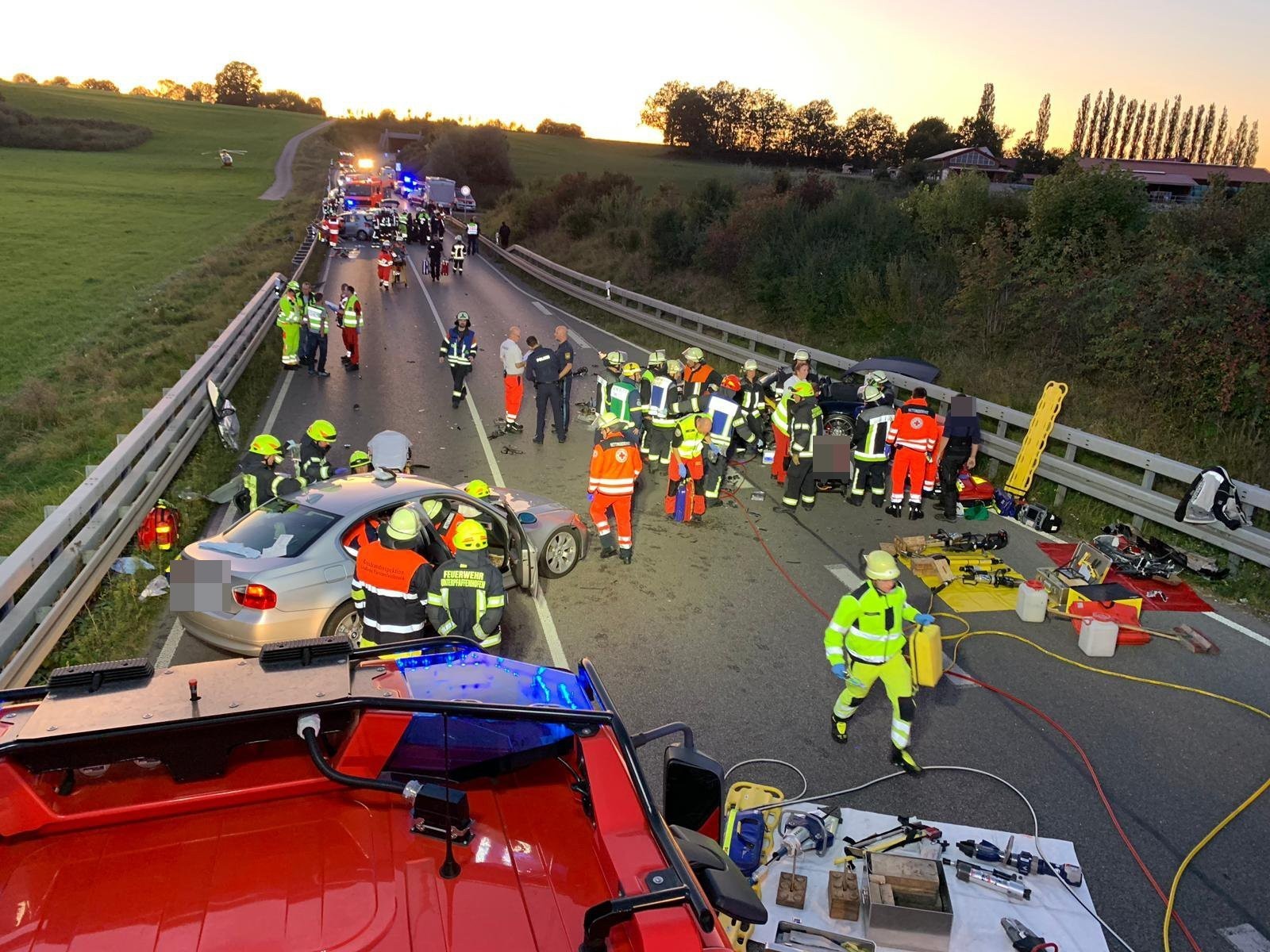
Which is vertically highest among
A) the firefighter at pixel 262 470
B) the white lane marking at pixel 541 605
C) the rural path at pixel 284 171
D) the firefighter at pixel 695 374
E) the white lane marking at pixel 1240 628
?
the rural path at pixel 284 171

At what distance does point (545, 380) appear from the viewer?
13531 mm

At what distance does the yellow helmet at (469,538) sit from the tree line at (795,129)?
79.6 meters

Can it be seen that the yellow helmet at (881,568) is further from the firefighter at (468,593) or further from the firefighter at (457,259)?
the firefighter at (457,259)

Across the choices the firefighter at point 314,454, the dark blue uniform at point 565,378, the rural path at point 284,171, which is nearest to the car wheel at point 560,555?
the firefighter at point 314,454

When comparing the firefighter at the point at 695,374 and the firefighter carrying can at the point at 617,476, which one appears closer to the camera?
the firefighter carrying can at the point at 617,476

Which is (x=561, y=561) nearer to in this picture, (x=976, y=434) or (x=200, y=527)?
(x=200, y=527)

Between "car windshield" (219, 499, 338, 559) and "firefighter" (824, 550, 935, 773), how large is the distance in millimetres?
4021

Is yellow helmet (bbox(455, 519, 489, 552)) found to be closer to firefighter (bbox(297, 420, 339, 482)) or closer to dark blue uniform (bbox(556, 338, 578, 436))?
firefighter (bbox(297, 420, 339, 482))

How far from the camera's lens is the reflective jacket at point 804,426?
36.2 ft

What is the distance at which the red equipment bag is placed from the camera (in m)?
8.88

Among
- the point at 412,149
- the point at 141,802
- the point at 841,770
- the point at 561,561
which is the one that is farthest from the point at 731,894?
the point at 412,149

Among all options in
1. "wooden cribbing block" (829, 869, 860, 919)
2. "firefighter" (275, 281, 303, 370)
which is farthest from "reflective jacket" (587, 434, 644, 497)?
"firefighter" (275, 281, 303, 370)

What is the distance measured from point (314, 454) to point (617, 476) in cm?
320

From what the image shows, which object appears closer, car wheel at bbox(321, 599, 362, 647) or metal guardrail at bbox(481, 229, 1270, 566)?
car wheel at bbox(321, 599, 362, 647)
